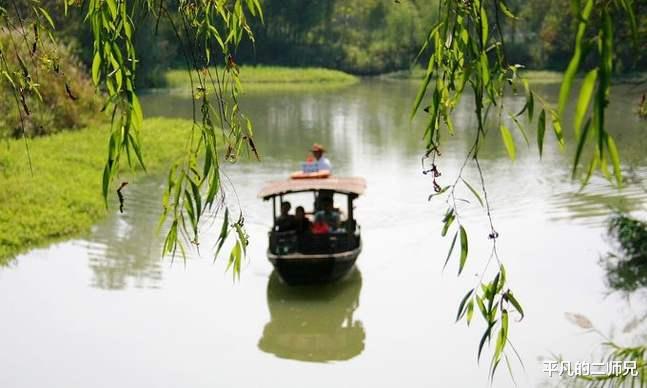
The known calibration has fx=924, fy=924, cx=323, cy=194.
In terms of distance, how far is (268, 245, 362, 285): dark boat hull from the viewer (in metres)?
8.95

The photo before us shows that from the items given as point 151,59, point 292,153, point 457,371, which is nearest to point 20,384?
point 457,371

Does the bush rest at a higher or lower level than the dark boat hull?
higher

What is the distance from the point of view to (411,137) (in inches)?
853

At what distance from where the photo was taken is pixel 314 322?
8586 millimetres

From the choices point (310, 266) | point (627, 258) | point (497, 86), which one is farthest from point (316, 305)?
point (497, 86)

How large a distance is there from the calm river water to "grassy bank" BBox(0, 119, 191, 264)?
0.33 meters

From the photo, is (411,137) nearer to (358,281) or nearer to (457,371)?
(358,281)

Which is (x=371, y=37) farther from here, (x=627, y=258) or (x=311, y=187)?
(x=627, y=258)

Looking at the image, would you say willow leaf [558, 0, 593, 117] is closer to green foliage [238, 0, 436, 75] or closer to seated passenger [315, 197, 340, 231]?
seated passenger [315, 197, 340, 231]

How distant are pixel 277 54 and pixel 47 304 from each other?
38946 millimetres

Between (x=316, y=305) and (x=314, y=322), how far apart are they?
44cm

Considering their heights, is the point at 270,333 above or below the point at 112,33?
below

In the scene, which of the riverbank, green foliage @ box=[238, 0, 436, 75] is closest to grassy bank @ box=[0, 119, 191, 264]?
the riverbank

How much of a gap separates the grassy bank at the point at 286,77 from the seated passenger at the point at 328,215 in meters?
27.7
